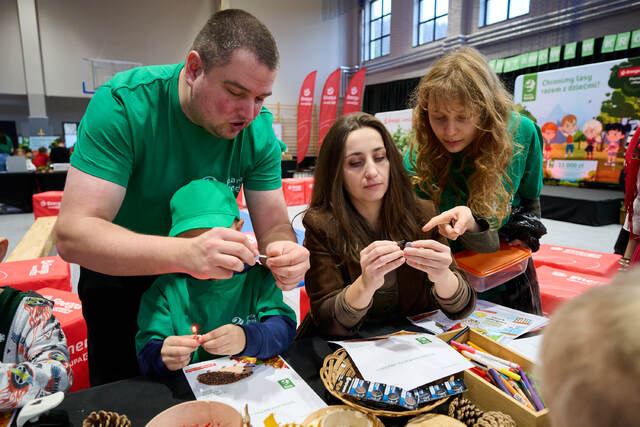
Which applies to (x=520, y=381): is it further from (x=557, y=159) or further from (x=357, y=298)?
(x=557, y=159)

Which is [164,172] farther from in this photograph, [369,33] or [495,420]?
[369,33]

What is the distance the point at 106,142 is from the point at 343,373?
37.2 inches

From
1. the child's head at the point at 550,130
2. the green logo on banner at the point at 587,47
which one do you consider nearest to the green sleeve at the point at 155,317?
the child's head at the point at 550,130

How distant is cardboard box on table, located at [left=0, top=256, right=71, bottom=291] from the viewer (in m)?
2.52

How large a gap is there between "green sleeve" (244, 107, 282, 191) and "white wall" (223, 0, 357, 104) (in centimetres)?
1441

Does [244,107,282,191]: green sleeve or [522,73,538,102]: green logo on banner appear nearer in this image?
[244,107,282,191]: green sleeve

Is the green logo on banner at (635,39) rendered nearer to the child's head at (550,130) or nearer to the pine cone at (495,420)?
the child's head at (550,130)

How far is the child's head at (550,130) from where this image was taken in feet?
27.3

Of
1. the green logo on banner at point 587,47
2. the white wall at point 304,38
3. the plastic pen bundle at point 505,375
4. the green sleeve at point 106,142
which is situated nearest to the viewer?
the plastic pen bundle at point 505,375

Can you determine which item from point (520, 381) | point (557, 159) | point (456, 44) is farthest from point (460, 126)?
point (456, 44)

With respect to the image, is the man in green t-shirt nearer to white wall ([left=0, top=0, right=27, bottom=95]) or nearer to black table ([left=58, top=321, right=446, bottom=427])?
black table ([left=58, top=321, right=446, bottom=427])

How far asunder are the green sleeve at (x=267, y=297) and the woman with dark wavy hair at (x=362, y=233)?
0.17 m

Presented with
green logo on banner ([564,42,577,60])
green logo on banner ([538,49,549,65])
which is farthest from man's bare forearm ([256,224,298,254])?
green logo on banner ([538,49,549,65])

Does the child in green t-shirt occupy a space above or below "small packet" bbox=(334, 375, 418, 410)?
above
